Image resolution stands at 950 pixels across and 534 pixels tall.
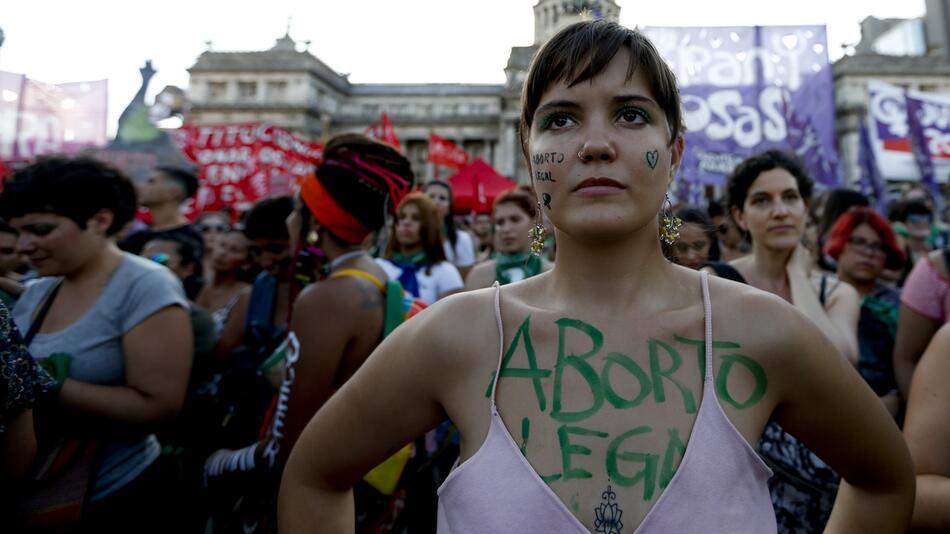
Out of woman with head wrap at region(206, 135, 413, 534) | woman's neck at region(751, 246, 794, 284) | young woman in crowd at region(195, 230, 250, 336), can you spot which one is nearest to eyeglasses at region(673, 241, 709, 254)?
woman's neck at region(751, 246, 794, 284)

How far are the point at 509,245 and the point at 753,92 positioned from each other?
4686 millimetres

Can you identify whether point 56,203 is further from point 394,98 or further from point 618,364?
point 394,98

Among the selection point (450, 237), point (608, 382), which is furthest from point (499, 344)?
point (450, 237)

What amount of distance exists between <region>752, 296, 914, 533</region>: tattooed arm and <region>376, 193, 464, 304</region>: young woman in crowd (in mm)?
3415

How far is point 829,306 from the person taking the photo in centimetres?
285

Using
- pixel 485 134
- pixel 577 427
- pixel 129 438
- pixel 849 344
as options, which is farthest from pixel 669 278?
pixel 485 134

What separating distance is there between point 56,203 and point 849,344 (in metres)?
3.33

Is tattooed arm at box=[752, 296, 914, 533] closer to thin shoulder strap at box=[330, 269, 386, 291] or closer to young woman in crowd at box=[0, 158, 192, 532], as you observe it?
thin shoulder strap at box=[330, 269, 386, 291]

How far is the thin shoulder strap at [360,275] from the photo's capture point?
2.37 metres

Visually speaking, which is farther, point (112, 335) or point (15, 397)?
point (112, 335)

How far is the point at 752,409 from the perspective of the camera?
115 cm

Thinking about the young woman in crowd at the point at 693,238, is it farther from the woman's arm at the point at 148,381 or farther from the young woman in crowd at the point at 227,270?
the young woman in crowd at the point at 227,270

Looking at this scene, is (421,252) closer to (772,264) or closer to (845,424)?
(772,264)

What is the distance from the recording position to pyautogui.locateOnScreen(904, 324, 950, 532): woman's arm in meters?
1.43
